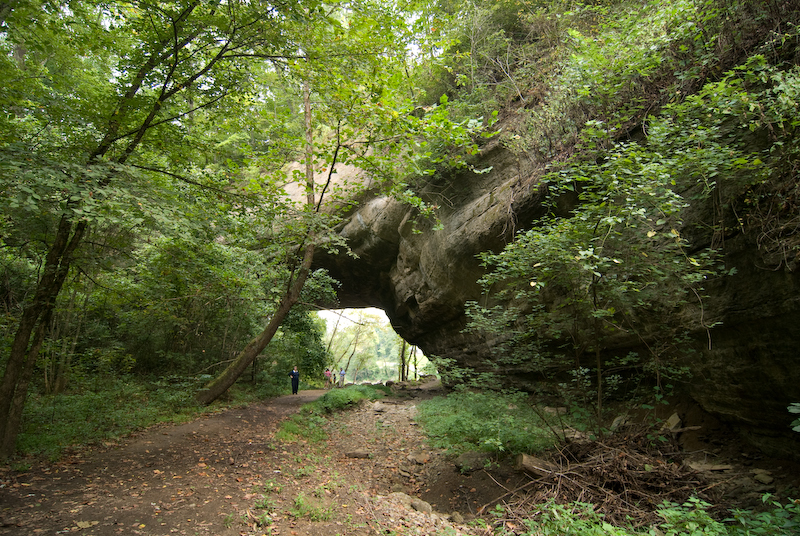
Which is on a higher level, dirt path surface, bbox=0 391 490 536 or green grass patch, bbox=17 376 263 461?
green grass patch, bbox=17 376 263 461

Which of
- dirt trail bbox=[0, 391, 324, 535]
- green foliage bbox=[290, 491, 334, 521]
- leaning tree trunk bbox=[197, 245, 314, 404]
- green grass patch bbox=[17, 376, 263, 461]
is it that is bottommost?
green foliage bbox=[290, 491, 334, 521]

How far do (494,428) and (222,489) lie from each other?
4.06 meters

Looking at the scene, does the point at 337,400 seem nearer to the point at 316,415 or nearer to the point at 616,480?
the point at 316,415

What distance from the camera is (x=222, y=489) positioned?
464cm

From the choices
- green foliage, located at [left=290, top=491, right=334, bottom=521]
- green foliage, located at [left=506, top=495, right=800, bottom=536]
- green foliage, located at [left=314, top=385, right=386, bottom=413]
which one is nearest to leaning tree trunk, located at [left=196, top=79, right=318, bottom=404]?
green foliage, located at [left=314, top=385, right=386, bottom=413]

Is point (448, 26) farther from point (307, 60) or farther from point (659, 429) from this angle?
point (659, 429)

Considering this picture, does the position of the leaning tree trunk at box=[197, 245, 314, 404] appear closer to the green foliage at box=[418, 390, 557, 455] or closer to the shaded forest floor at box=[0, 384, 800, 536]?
the shaded forest floor at box=[0, 384, 800, 536]

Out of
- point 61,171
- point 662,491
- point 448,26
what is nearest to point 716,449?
point 662,491

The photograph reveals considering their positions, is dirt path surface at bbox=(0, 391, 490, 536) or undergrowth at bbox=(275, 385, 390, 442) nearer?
dirt path surface at bbox=(0, 391, 490, 536)

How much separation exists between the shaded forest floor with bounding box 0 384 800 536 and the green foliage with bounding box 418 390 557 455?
1.19 ft

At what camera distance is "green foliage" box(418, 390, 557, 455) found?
583 cm

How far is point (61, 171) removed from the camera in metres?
3.78

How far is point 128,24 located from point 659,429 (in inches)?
370

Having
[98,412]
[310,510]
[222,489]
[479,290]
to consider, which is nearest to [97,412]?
[98,412]
